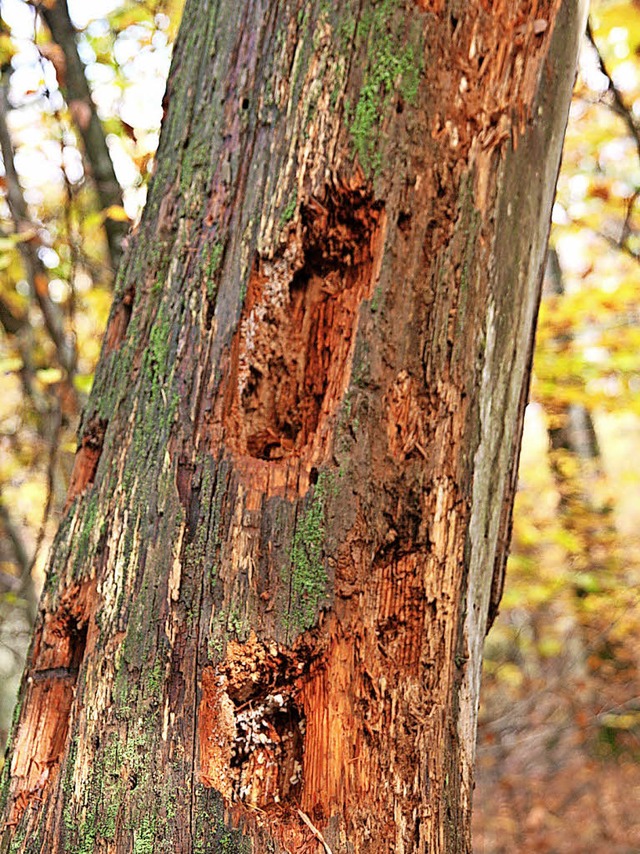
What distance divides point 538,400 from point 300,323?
5541 millimetres

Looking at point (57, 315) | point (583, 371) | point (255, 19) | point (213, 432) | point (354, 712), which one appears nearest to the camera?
point (354, 712)

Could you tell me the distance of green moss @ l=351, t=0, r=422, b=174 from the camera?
58.4 inches

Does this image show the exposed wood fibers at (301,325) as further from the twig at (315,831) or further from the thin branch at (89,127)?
the thin branch at (89,127)

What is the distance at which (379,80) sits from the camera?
1.51 m

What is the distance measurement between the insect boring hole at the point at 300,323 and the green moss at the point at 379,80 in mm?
98

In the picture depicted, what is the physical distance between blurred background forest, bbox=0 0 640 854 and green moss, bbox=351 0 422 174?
1590mm

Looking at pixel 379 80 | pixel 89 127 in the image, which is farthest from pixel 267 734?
pixel 89 127

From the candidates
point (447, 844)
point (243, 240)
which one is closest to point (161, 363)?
point (243, 240)

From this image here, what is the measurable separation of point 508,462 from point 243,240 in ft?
2.55

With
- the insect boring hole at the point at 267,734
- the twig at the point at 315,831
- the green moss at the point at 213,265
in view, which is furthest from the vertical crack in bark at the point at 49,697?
the green moss at the point at 213,265

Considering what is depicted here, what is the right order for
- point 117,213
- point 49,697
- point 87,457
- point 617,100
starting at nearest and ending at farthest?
point 49,697, point 87,457, point 617,100, point 117,213

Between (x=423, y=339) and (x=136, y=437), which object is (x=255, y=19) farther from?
(x=136, y=437)

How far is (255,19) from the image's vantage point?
5.37 feet

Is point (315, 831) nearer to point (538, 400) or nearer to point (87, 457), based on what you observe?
point (87, 457)
